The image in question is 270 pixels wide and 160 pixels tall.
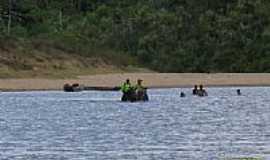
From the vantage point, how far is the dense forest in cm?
8894

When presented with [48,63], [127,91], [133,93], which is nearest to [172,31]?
[48,63]

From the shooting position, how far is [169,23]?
92125mm

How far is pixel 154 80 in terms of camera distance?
3029 inches

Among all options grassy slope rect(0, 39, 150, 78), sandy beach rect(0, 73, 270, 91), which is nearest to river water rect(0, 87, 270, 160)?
sandy beach rect(0, 73, 270, 91)

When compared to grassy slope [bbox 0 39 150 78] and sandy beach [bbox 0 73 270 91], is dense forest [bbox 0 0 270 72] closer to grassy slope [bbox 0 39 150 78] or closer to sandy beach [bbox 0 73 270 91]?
grassy slope [bbox 0 39 150 78]

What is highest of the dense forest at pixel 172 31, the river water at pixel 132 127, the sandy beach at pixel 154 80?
the dense forest at pixel 172 31

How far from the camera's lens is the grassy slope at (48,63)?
74.9 metres

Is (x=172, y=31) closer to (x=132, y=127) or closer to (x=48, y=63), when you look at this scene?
(x=48, y=63)

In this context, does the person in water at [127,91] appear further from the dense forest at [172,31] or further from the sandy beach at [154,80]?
the dense forest at [172,31]

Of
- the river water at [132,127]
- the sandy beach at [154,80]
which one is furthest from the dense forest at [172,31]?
the river water at [132,127]

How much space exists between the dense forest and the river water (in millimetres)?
26232

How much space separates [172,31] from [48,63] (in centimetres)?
1761

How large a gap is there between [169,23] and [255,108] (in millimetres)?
41213

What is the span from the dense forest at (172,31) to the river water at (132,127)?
26.2 metres
